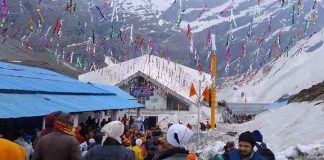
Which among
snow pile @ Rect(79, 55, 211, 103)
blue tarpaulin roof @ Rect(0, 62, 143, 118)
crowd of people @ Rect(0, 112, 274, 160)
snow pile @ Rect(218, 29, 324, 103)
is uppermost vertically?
snow pile @ Rect(218, 29, 324, 103)

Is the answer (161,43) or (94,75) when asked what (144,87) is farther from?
(161,43)

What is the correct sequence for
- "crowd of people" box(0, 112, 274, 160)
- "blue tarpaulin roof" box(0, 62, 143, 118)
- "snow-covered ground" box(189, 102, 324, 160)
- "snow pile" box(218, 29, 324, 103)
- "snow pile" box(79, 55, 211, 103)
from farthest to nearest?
"snow pile" box(218, 29, 324, 103) → "snow pile" box(79, 55, 211, 103) → "snow-covered ground" box(189, 102, 324, 160) → "blue tarpaulin roof" box(0, 62, 143, 118) → "crowd of people" box(0, 112, 274, 160)

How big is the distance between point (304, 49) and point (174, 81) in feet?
218

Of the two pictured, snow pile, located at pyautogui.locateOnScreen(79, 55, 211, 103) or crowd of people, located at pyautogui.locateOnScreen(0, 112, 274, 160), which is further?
snow pile, located at pyautogui.locateOnScreen(79, 55, 211, 103)

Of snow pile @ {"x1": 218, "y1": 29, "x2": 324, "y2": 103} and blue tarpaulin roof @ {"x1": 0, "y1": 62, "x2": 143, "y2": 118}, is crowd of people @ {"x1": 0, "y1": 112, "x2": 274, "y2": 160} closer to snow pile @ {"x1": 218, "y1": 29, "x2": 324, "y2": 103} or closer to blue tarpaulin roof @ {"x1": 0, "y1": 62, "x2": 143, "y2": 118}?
blue tarpaulin roof @ {"x1": 0, "y1": 62, "x2": 143, "y2": 118}

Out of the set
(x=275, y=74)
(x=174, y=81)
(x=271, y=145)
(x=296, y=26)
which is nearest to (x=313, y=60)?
(x=275, y=74)

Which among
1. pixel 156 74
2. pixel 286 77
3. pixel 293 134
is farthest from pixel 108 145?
pixel 286 77

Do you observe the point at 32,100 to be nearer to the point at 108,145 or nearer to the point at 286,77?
the point at 108,145

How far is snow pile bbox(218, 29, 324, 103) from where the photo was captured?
79.9 metres

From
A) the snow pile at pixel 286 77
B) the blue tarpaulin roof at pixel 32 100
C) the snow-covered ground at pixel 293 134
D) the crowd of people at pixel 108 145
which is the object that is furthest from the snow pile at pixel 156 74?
the crowd of people at pixel 108 145

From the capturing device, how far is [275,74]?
316 ft

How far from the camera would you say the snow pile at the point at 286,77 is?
79.9 m

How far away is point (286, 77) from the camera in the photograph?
296ft

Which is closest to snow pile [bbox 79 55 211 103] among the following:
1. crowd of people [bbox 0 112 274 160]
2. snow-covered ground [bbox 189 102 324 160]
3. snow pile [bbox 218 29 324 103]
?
snow-covered ground [bbox 189 102 324 160]
